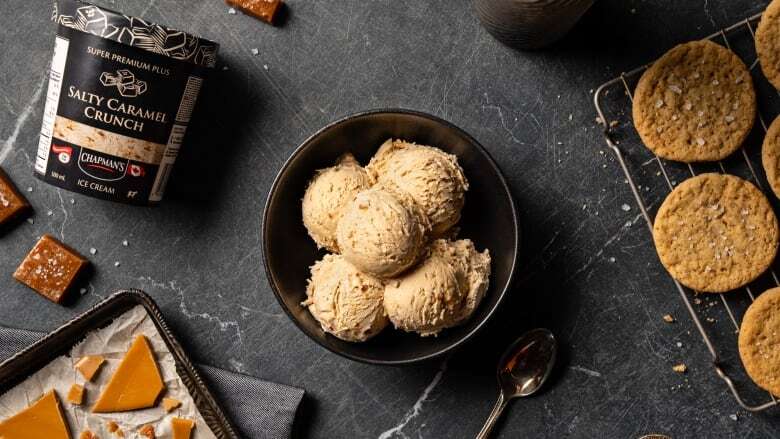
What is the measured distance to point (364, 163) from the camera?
Result: 1.26m

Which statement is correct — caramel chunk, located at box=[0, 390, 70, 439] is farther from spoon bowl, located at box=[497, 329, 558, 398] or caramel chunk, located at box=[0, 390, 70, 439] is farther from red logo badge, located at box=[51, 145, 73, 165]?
spoon bowl, located at box=[497, 329, 558, 398]

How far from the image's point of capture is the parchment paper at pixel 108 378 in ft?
4.27

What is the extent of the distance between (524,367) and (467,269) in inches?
10.5

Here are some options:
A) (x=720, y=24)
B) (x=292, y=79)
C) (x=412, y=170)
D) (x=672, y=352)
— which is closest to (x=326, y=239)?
(x=412, y=170)

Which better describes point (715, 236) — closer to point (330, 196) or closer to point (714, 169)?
point (714, 169)

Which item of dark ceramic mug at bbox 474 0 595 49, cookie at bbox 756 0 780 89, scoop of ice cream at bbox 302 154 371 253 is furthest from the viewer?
cookie at bbox 756 0 780 89

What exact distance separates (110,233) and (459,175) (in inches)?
27.2

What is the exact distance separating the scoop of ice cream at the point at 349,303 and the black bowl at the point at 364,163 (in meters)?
0.04

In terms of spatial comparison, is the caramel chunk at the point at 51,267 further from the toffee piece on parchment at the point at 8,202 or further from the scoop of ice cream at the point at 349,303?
the scoop of ice cream at the point at 349,303

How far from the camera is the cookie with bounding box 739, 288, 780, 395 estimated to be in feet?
4.20

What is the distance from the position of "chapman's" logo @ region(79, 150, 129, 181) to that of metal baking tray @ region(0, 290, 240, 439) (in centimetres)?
24

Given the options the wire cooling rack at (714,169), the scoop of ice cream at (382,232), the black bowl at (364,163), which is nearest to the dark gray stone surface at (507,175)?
the wire cooling rack at (714,169)

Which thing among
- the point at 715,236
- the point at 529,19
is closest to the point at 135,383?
the point at 529,19

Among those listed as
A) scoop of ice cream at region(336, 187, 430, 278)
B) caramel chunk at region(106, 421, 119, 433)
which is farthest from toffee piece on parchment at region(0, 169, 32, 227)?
scoop of ice cream at region(336, 187, 430, 278)
